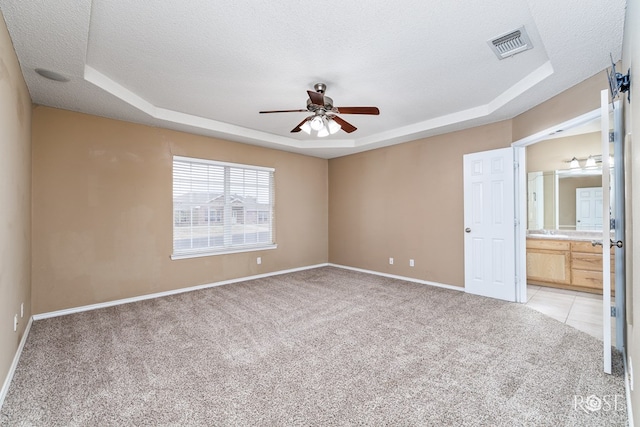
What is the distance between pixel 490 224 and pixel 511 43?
2.57m

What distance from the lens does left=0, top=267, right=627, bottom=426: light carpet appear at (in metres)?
1.82

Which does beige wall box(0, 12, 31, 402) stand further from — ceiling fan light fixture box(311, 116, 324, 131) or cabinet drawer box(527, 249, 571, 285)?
cabinet drawer box(527, 249, 571, 285)

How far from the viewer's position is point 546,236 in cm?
500

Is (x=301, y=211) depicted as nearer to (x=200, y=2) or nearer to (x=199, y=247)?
(x=199, y=247)

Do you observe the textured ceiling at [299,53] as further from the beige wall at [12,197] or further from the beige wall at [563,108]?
the beige wall at [12,197]

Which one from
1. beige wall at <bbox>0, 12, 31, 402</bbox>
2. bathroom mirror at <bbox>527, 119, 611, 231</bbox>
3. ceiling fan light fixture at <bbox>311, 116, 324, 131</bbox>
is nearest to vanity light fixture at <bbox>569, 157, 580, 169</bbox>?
bathroom mirror at <bbox>527, 119, 611, 231</bbox>

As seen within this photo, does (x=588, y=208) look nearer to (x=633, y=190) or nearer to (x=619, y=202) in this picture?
(x=619, y=202)

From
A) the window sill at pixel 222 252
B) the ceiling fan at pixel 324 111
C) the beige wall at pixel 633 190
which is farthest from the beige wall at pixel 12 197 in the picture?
the beige wall at pixel 633 190

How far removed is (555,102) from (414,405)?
347 cm

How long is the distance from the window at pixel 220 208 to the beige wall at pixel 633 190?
483cm

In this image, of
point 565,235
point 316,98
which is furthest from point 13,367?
point 565,235

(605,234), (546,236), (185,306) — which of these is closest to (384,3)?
(605,234)

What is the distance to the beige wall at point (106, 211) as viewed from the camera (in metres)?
3.49

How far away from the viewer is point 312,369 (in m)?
2.34
